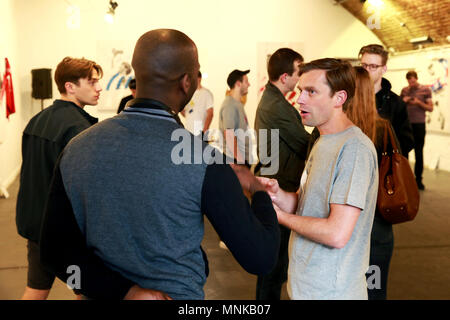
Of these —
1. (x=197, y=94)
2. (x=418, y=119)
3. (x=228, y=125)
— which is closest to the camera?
(x=228, y=125)

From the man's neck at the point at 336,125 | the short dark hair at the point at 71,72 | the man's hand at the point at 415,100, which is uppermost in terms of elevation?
the short dark hair at the point at 71,72

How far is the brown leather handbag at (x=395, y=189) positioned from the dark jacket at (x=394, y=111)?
3.04 feet

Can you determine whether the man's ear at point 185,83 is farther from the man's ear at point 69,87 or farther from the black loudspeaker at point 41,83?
the black loudspeaker at point 41,83

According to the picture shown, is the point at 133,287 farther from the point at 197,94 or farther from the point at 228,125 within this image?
the point at 197,94

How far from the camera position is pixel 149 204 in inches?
41.4

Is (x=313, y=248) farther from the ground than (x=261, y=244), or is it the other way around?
(x=261, y=244)

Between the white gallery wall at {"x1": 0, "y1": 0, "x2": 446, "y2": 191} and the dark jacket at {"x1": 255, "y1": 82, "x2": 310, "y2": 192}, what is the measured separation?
704 cm

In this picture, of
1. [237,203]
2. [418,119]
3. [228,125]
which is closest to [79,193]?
[237,203]

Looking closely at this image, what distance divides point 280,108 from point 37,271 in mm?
1717

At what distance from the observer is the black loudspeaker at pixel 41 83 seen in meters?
9.01

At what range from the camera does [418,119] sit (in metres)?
7.55

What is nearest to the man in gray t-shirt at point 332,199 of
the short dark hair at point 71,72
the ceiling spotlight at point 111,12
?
the short dark hair at point 71,72

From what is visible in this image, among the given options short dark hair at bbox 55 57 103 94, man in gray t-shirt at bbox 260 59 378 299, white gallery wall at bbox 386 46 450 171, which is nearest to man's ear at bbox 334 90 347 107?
man in gray t-shirt at bbox 260 59 378 299

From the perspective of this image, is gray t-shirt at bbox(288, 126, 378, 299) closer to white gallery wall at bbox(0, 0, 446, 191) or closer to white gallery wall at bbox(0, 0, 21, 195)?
white gallery wall at bbox(0, 0, 21, 195)
